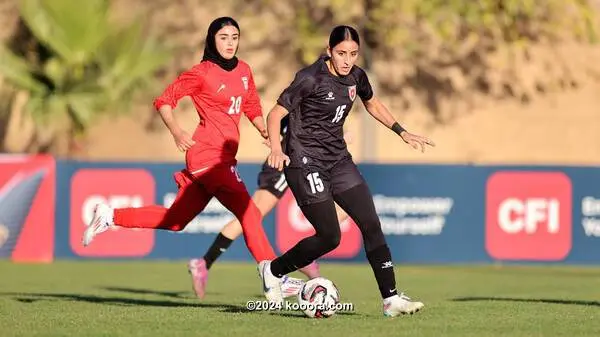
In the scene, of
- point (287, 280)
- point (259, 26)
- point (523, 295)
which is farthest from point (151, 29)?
point (287, 280)

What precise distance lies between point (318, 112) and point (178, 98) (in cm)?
137

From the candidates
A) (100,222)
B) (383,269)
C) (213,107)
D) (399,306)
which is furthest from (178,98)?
(399,306)

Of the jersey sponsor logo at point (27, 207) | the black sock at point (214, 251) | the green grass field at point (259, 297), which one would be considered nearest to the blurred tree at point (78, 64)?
the jersey sponsor logo at point (27, 207)

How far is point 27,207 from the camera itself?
19922mm

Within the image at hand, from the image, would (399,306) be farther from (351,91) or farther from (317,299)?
(351,91)

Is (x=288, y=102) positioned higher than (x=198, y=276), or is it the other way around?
(x=288, y=102)

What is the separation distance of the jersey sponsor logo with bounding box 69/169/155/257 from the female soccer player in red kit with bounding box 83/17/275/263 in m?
8.25

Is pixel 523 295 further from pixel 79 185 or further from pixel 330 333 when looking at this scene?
pixel 79 185

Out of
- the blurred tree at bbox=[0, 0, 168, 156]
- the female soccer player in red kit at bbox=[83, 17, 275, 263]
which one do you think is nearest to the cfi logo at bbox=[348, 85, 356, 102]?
the female soccer player in red kit at bbox=[83, 17, 275, 263]

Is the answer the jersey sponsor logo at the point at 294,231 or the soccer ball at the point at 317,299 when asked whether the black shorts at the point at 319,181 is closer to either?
the soccer ball at the point at 317,299

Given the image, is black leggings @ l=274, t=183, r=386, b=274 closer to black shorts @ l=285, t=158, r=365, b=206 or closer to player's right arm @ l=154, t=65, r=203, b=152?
black shorts @ l=285, t=158, r=365, b=206

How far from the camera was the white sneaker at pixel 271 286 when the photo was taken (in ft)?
35.7

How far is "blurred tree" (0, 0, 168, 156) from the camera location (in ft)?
87.0

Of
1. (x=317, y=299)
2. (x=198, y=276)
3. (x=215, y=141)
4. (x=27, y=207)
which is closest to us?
(x=317, y=299)
